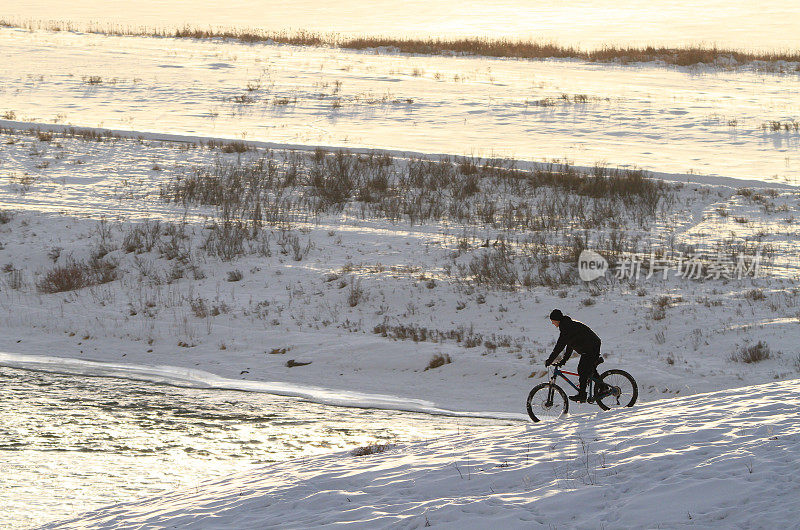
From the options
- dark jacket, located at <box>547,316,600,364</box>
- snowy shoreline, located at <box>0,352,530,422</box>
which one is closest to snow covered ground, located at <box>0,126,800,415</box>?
snowy shoreline, located at <box>0,352,530,422</box>

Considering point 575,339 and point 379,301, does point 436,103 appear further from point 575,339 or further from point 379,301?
point 575,339

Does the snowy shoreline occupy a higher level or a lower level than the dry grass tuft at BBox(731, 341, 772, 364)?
lower

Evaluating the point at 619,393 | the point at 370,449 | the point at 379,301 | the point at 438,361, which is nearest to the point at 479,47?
the point at 379,301

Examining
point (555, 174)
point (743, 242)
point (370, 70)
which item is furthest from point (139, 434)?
point (370, 70)

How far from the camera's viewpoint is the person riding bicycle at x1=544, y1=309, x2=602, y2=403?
32.2 ft

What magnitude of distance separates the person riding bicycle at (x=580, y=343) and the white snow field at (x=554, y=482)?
712 mm

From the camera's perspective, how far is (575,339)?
9.88 m

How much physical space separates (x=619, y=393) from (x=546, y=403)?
0.90 metres

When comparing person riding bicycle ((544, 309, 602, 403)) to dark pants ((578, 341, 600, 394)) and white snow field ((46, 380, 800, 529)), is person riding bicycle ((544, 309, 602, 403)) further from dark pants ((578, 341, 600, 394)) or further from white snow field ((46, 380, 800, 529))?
white snow field ((46, 380, 800, 529))

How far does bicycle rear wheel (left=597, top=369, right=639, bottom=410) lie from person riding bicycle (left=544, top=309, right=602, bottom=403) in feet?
0.94

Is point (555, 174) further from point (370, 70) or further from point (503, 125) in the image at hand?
point (370, 70)

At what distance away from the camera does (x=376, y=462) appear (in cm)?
877

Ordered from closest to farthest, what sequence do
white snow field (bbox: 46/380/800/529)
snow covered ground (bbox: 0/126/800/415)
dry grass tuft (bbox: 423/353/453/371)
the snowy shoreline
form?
white snow field (bbox: 46/380/800/529) → the snowy shoreline → snow covered ground (bbox: 0/126/800/415) → dry grass tuft (bbox: 423/353/453/371)

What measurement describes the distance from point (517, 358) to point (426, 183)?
9.81 m
